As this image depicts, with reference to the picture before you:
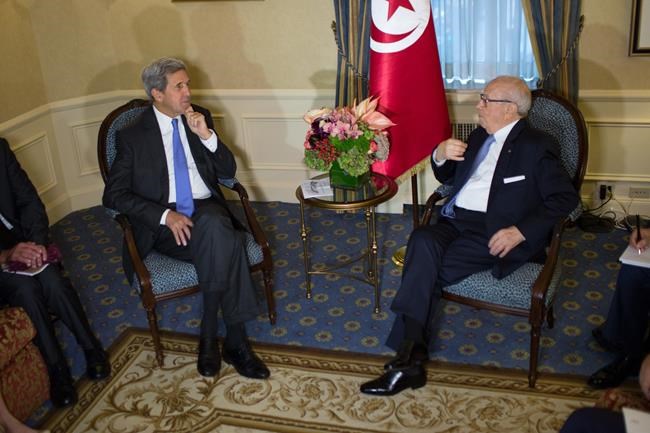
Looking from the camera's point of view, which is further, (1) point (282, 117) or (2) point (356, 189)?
(1) point (282, 117)

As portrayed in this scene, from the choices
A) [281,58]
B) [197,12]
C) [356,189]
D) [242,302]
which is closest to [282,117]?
[281,58]

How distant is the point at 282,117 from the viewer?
5.46 meters

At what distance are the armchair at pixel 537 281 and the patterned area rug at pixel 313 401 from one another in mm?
209

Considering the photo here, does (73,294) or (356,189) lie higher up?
(356,189)

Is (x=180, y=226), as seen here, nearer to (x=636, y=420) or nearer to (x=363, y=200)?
(x=363, y=200)

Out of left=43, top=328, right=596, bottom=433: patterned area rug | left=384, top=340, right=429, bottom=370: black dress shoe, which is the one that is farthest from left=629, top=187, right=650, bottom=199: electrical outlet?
left=384, top=340, right=429, bottom=370: black dress shoe

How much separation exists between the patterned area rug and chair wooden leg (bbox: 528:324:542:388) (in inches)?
2.0

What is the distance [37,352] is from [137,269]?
22.9 inches

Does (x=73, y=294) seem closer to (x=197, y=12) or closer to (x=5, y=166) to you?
(x=5, y=166)

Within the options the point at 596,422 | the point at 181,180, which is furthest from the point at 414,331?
the point at 181,180

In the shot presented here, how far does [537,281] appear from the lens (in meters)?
→ 3.23

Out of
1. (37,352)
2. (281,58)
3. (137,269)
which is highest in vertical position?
(281,58)

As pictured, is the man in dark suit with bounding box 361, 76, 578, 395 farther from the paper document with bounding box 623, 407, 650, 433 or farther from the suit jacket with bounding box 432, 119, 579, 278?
the paper document with bounding box 623, 407, 650, 433

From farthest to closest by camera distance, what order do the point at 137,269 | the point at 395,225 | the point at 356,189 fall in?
1. the point at 395,225
2. the point at 356,189
3. the point at 137,269
